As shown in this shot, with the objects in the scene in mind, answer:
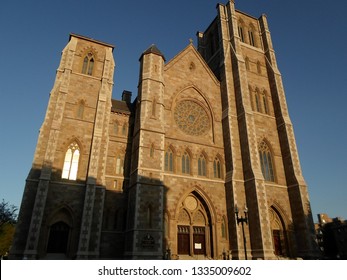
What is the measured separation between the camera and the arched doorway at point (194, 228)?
64.7ft

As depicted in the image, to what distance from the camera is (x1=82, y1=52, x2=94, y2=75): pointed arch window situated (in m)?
23.8

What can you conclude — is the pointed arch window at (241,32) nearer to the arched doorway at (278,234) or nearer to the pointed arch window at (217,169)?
the pointed arch window at (217,169)

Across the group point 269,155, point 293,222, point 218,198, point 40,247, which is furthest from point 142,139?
point 293,222

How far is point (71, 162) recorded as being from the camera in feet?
63.7

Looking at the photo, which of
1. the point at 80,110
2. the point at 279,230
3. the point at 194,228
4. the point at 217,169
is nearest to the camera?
the point at 194,228

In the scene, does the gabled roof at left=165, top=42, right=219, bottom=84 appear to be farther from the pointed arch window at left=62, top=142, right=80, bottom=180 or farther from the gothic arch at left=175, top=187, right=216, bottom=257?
the gothic arch at left=175, top=187, right=216, bottom=257

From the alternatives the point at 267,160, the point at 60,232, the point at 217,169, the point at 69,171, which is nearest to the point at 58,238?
the point at 60,232

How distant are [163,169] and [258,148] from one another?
10578 millimetres

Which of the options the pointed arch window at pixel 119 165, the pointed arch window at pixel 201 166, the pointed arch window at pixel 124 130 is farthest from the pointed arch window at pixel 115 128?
the pointed arch window at pixel 201 166

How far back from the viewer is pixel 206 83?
2700cm

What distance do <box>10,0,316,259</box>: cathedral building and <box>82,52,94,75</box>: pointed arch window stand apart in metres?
0.09

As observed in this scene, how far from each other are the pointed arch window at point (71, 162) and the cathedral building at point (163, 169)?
0.07m

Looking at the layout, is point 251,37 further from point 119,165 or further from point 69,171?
point 69,171

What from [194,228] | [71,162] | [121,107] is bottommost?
[194,228]
